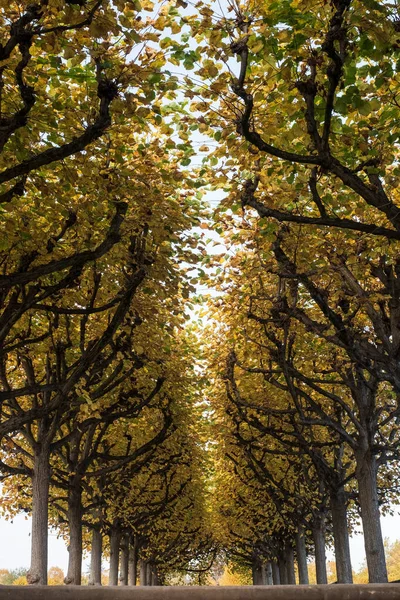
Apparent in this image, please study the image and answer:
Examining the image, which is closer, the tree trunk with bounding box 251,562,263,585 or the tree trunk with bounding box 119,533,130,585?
the tree trunk with bounding box 119,533,130,585

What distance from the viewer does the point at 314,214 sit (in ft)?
43.8

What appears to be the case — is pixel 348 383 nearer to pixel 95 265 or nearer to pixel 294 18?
pixel 95 265

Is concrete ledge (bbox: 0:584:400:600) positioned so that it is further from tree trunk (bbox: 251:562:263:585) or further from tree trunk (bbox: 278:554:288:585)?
tree trunk (bbox: 251:562:263:585)

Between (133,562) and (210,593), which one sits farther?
(133,562)

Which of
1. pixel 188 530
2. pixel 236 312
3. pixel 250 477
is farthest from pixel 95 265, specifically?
pixel 188 530

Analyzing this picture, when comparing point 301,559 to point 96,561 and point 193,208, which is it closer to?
point 96,561

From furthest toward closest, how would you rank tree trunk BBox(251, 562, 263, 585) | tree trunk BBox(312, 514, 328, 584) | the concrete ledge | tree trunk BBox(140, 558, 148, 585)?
tree trunk BBox(251, 562, 263, 585) < tree trunk BBox(140, 558, 148, 585) < tree trunk BBox(312, 514, 328, 584) < the concrete ledge

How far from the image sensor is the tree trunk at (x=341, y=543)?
1953cm

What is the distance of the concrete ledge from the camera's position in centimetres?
599

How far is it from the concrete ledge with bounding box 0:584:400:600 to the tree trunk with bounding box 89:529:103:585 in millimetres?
19490

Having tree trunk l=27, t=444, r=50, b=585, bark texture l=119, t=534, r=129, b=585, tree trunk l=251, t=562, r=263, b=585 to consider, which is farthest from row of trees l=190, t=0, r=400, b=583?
tree trunk l=251, t=562, r=263, b=585

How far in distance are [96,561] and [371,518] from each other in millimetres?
13007

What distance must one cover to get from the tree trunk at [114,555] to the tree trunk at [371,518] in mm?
15657

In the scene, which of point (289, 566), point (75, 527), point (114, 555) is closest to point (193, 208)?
point (75, 527)
